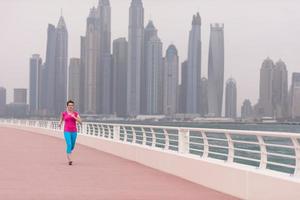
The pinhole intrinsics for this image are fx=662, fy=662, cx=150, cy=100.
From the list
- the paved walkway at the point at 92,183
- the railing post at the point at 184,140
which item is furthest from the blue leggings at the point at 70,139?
the railing post at the point at 184,140

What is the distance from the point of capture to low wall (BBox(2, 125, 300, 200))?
377 inches

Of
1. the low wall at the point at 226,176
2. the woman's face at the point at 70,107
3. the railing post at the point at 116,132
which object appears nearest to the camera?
the low wall at the point at 226,176

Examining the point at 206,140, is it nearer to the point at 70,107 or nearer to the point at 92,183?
the point at 92,183

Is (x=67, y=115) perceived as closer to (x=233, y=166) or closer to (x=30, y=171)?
(x=30, y=171)

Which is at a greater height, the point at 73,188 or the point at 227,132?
the point at 227,132

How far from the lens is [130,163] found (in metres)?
19.9

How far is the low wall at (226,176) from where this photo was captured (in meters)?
9.58

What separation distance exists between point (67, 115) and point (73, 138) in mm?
720

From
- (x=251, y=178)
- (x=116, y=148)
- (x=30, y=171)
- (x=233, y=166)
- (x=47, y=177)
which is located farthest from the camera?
(x=116, y=148)

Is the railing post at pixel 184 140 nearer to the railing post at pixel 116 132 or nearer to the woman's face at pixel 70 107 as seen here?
the woman's face at pixel 70 107

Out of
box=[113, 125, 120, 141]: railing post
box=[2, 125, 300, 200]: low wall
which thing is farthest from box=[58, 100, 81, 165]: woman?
box=[113, 125, 120, 141]: railing post

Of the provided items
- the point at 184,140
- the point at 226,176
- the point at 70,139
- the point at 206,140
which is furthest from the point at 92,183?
the point at 70,139

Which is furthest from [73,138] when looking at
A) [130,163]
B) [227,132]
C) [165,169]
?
[227,132]

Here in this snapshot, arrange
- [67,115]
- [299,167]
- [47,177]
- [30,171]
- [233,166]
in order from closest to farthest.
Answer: [299,167]
[233,166]
[47,177]
[30,171]
[67,115]
